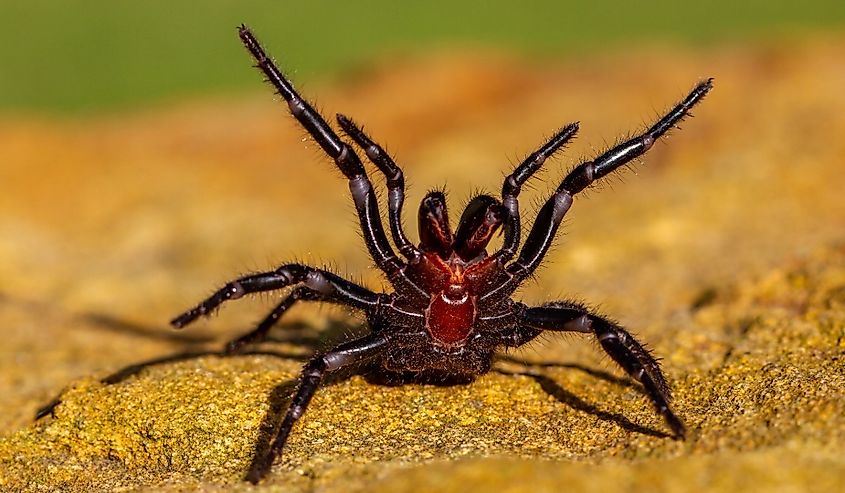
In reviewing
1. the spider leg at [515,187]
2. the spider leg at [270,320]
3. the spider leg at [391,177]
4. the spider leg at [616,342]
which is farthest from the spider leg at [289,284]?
the spider leg at [616,342]

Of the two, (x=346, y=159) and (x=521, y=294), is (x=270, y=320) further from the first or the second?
(x=521, y=294)

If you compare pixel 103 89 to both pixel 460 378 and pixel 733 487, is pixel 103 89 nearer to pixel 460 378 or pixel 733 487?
pixel 460 378

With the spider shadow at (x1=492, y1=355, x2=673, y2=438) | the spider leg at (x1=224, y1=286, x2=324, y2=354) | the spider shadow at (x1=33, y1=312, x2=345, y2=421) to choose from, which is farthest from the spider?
the spider shadow at (x1=33, y1=312, x2=345, y2=421)

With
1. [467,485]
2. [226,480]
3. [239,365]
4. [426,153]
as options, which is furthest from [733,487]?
[426,153]

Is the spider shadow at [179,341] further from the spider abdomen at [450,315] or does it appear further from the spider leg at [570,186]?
the spider leg at [570,186]

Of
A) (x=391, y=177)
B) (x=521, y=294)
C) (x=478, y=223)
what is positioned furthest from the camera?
(x=521, y=294)

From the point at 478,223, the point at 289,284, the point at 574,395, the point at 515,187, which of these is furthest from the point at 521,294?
the point at 289,284
